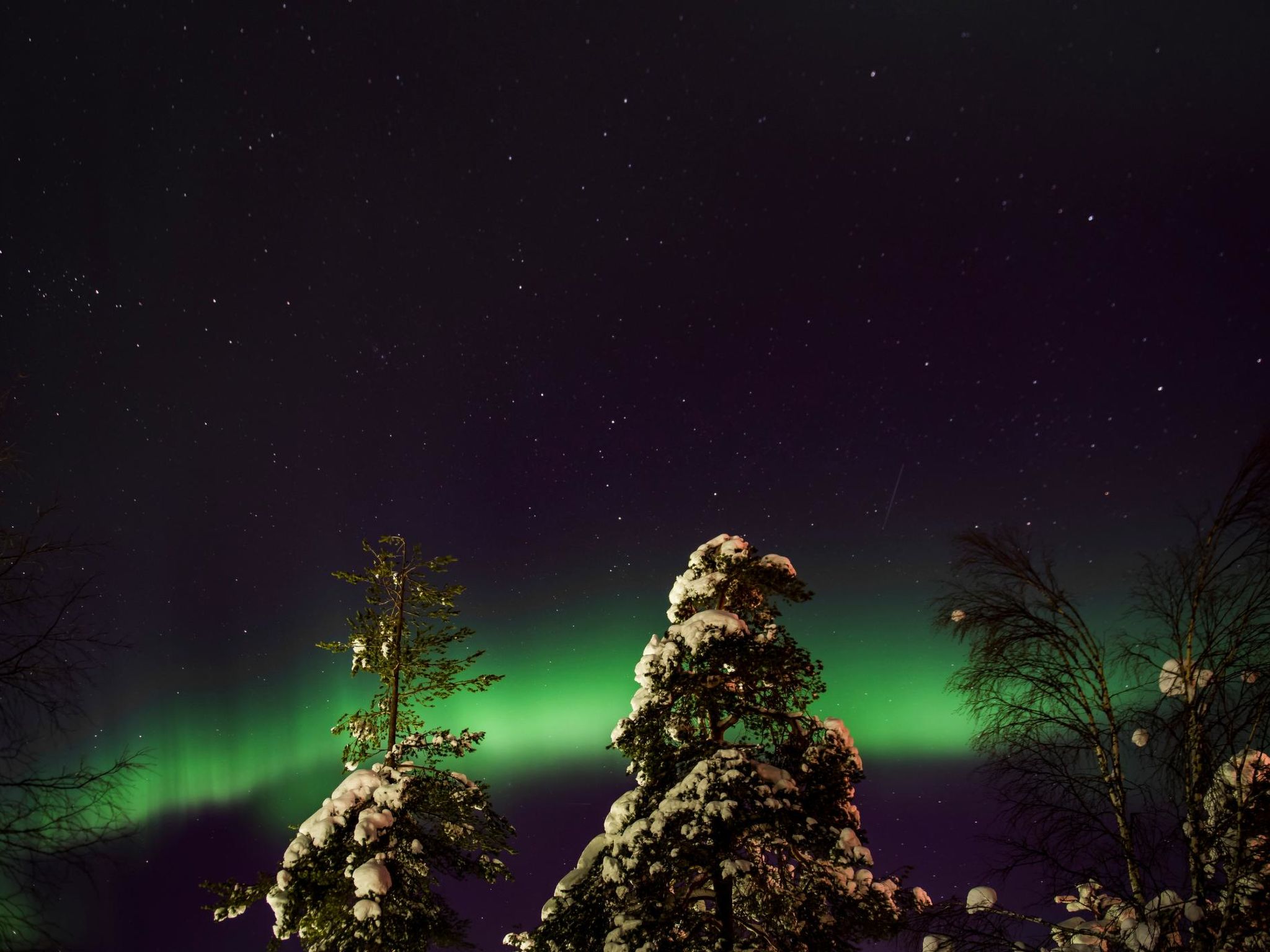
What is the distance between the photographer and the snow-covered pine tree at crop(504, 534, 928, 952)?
25.8 ft

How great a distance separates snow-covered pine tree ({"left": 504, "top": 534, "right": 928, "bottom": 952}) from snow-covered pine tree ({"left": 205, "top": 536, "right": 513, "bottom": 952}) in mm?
2306

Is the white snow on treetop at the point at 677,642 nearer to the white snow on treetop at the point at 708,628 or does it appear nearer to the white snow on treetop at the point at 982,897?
the white snow on treetop at the point at 708,628

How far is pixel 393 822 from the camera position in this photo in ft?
32.3

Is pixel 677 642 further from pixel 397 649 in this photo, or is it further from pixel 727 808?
pixel 397 649

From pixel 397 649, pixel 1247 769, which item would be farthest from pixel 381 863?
pixel 1247 769

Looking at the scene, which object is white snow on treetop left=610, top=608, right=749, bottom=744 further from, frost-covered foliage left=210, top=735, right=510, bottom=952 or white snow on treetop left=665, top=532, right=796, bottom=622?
frost-covered foliage left=210, top=735, right=510, bottom=952

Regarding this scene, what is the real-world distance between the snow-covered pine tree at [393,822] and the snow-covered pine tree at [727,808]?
7.57 ft

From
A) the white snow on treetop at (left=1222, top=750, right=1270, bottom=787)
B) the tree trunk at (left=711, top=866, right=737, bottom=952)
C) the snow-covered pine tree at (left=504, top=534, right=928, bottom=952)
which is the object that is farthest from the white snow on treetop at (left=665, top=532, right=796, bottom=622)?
the white snow on treetop at (left=1222, top=750, right=1270, bottom=787)

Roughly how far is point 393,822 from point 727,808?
213 inches

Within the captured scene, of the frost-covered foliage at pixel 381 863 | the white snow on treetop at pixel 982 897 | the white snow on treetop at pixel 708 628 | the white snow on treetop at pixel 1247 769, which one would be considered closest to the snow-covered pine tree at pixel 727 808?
the white snow on treetop at pixel 708 628

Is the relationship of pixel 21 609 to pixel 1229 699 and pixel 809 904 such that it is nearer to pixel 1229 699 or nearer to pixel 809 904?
pixel 809 904

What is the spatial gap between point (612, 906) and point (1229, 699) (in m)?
7.37

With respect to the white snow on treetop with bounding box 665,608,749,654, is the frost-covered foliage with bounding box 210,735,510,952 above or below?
below

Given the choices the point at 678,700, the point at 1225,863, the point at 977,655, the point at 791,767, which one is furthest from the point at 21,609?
the point at 1225,863
